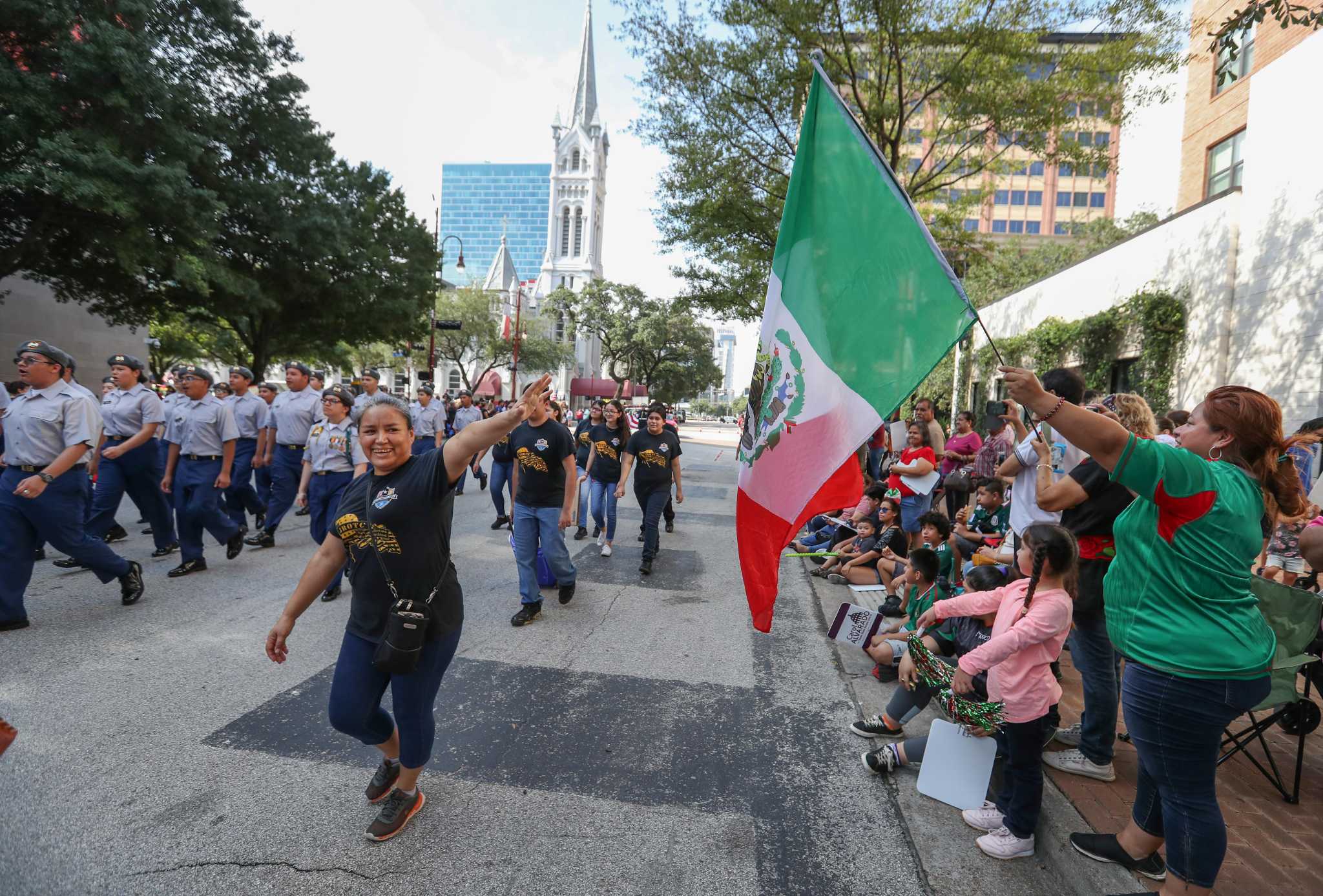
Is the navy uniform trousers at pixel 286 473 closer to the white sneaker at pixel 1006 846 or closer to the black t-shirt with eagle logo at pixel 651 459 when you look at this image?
the black t-shirt with eagle logo at pixel 651 459

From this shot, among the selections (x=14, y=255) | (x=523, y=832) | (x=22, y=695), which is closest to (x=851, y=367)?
(x=523, y=832)

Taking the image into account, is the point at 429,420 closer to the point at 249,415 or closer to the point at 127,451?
the point at 249,415

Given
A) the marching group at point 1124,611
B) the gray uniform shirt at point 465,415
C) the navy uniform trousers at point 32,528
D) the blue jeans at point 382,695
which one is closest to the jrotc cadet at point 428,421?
the gray uniform shirt at point 465,415

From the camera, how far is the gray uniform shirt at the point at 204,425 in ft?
22.4

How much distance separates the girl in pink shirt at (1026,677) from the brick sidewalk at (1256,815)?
0.34 meters

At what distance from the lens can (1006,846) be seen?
2967 millimetres

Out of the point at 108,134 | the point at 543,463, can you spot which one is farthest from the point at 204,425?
the point at 108,134

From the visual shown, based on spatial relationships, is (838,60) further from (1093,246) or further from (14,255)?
(1093,246)

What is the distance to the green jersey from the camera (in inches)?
80.4

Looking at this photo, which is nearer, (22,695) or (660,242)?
(22,695)

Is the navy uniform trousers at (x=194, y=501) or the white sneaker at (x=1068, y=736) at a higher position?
the navy uniform trousers at (x=194, y=501)

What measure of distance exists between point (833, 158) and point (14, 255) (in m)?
19.4

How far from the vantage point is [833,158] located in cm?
267

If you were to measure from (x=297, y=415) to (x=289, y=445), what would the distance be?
359 mm
